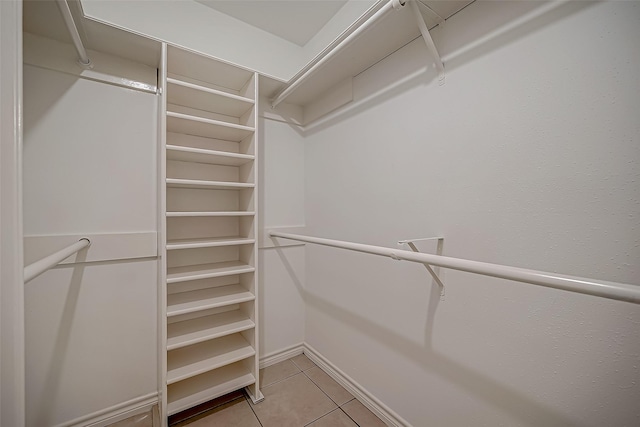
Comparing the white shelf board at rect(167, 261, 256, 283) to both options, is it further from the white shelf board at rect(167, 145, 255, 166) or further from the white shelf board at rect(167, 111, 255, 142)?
the white shelf board at rect(167, 111, 255, 142)

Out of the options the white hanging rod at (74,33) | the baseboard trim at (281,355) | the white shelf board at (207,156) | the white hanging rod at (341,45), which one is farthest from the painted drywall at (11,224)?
the baseboard trim at (281,355)

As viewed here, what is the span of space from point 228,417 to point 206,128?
1792 mm

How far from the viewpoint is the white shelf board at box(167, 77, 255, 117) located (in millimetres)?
1409

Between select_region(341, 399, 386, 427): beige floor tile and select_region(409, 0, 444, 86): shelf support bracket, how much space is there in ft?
6.16

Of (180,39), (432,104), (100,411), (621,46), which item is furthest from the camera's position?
(180,39)

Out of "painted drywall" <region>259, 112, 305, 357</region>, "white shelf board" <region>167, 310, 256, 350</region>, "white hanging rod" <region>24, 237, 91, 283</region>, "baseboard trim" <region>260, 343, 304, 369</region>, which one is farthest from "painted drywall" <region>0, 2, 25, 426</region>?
"baseboard trim" <region>260, 343, 304, 369</region>

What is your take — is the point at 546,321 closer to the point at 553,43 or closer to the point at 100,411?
the point at 553,43

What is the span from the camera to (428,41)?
110 centimetres

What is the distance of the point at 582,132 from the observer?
0.79 meters

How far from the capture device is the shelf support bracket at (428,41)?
3.40 feet

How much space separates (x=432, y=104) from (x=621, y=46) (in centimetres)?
60

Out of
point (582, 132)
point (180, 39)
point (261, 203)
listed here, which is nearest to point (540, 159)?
point (582, 132)

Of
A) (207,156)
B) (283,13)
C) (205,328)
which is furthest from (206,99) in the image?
(205,328)

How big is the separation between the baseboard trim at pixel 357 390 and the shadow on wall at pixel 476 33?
5.96ft
